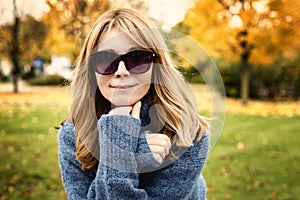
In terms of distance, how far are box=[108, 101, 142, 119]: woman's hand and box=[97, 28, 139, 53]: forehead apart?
0.52ft

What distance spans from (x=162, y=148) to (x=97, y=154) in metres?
0.26

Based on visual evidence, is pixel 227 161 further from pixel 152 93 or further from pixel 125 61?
pixel 125 61

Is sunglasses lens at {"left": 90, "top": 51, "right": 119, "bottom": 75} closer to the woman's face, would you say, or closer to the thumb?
the woman's face

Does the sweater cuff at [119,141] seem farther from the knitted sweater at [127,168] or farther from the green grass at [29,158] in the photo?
the green grass at [29,158]

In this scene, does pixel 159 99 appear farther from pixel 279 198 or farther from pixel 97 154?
pixel 279 198

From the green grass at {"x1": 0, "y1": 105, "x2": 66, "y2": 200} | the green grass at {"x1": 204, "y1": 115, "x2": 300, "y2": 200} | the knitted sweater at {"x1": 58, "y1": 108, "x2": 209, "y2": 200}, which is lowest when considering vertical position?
the green grass at {"x1": 204, "y1": 115, "x2": 300, "y2": 200}

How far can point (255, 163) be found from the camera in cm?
525

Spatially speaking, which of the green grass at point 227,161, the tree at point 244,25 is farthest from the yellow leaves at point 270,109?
the tree at point 244,25

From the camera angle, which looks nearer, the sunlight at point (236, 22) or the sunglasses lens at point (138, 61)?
the sunglasses lens at point (138, 61)

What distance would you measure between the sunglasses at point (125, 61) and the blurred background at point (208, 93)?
0.38 ft

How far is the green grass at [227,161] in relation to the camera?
434cm

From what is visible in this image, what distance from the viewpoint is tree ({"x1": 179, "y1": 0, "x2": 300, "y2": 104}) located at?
8.12m

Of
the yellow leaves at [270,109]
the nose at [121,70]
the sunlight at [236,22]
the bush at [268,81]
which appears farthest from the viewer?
the bush at [268,81]

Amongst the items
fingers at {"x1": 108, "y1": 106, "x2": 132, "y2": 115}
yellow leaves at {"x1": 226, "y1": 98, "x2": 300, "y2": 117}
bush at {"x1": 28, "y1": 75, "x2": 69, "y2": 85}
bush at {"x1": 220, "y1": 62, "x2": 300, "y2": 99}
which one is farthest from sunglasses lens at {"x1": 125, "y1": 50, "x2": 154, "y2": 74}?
bush at {"x1": 28, "y1": 75, "x2": 69, "y2": 85}
